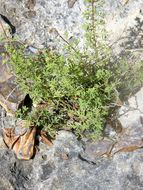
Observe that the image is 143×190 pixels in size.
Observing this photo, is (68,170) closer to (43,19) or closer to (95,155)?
(95,155)

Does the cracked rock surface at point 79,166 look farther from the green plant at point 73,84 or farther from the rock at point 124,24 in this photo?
the rock at point 124,24

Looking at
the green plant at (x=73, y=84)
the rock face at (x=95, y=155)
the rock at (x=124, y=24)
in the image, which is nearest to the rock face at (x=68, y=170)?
the rock face at (x=95, y=155)

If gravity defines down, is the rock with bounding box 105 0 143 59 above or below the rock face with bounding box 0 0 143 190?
above

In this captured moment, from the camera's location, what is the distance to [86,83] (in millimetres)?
4105

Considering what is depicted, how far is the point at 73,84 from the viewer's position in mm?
3939

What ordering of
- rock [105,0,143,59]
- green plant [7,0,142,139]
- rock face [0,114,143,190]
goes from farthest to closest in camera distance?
rock [105,0,143,59]
rock face [0,114,143,190]
green plant [7,0,142,139]

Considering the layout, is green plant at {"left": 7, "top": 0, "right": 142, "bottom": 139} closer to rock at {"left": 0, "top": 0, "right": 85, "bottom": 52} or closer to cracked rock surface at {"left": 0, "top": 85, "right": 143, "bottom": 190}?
cracked rock surface at {"left": 0, "top": 85, "right": 143, "bottom": 190}

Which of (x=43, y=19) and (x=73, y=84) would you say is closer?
(x=73, y=84)

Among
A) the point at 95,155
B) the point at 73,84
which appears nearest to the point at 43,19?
the point at 73,84

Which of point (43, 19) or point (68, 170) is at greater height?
point (43, 19)

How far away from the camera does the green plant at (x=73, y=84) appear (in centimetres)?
389

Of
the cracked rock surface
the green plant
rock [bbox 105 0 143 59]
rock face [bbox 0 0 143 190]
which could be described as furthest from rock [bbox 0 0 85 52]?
the cracked rock surface

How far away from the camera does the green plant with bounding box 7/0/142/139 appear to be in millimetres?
3891

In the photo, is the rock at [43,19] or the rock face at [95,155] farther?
the rock at [43,19]
